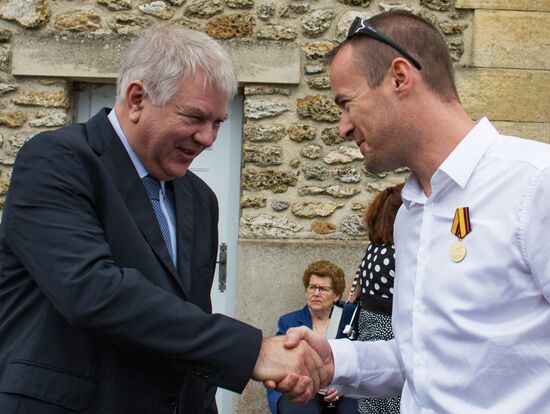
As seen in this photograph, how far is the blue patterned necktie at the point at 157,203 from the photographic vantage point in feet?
7.30

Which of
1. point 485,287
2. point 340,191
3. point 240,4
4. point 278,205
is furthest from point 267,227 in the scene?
point 485,287

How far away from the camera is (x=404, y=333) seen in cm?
198

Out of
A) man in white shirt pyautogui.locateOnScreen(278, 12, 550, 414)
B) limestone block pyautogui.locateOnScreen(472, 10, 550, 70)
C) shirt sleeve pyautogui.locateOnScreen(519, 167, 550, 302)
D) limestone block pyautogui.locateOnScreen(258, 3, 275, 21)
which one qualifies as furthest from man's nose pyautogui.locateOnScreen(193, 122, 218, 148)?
limestone block pyautogui.locateOnScreen(472, 10, 550, 70)

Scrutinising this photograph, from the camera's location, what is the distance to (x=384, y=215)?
12.7ft

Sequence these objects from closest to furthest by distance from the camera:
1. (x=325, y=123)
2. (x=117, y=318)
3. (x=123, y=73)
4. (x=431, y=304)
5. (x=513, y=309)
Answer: (x=513, y=309) < (x=431, y=304) < (x=117, y=318) < (x=123, y=73) < (x=325, y=123)

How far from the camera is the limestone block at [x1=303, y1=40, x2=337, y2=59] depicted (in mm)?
5215

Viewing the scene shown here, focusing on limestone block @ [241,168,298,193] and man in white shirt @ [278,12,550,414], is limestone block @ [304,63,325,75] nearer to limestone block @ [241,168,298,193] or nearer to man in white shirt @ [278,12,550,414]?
limestone block @ [241,168,298,193]

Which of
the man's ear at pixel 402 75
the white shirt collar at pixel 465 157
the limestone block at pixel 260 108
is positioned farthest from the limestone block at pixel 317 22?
the white shirt collar at pixel 465 157

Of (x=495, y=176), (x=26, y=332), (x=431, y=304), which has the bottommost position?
(x=26, y=332)

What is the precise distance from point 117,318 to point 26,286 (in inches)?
10.6

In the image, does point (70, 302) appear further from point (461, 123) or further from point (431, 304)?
point (461, 123)

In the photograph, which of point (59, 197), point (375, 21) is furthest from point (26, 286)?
point (375, 21)

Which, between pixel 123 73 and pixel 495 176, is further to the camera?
pixel 123 73

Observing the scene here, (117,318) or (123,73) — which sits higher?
(123,73)
